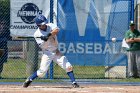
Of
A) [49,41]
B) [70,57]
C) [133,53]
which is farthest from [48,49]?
[133,53]

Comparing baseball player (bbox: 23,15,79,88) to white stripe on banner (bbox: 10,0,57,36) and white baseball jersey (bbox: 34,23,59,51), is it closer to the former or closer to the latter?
white baseball jersey (bbox: 34,23,59,51)

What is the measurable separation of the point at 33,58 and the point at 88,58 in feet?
5.67

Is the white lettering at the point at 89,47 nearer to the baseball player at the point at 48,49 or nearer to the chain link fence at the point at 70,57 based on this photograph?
the chain link fence at the point at 70,57

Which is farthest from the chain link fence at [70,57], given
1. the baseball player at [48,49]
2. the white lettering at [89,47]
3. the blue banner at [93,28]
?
the baseball player at [48,49]

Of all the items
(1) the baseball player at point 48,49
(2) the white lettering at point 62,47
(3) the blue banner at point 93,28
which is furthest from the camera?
(2) the white lettering at point 62,47

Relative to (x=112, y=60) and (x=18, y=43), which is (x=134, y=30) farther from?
(x=18, y=43)

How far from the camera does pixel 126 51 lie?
16.5 m

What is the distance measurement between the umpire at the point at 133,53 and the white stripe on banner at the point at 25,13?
2525 mm

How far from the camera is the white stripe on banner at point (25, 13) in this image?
16453mm

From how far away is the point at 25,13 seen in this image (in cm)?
1648

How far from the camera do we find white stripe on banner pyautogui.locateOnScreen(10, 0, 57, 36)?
16.5m

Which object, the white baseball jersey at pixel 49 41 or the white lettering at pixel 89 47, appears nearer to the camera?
the white baseball jersey at pixel 49 41

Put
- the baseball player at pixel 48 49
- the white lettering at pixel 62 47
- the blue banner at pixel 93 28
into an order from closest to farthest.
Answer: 1. the baseball player at pixel 48 49
2. the blue banner at pixel 93 28
3. the white lettering at pixel 62 47

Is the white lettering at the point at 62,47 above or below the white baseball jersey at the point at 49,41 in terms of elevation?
below
